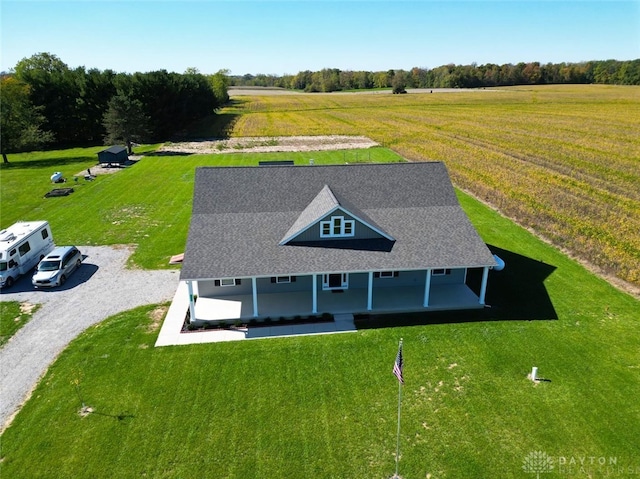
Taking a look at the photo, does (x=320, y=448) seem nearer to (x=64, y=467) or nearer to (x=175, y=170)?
(x=64, y=467)

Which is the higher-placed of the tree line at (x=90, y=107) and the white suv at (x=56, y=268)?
the tree line at (x=90, y=107)

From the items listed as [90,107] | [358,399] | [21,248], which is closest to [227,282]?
[358,399]

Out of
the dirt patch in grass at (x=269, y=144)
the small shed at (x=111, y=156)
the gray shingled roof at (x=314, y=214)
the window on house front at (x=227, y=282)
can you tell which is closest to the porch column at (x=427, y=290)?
the gray shingled roof at (x=314, y=214)

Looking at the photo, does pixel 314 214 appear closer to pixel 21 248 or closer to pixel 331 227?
pixel 331 227

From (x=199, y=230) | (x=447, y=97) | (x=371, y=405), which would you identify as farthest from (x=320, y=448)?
(x=447, y=97)

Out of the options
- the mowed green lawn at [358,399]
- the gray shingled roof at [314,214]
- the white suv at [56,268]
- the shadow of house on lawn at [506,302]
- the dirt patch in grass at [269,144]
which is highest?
the gray shingled roof at [314,214]

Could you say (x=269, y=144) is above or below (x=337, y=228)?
below

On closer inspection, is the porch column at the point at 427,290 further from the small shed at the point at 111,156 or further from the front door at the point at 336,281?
the small shed at the point at 111,156
